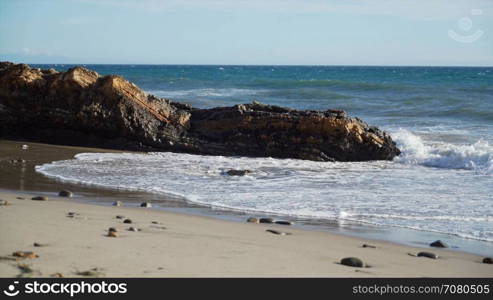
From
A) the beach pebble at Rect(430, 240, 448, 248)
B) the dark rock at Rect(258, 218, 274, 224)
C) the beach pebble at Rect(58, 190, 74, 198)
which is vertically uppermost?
the beach pebble at Rect(430, 240, 448, 248)

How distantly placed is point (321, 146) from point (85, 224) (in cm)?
723

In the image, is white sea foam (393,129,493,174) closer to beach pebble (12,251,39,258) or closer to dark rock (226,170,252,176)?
dark rock (226,170,252,176)

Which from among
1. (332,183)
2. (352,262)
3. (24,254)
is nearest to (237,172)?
(332,183)

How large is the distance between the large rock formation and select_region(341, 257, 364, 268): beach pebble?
735cm

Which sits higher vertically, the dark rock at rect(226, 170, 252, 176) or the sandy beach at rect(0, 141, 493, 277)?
the sandy beach at rect(0, 141, 493, 277)

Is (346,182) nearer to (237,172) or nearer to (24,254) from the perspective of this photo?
(237,172)

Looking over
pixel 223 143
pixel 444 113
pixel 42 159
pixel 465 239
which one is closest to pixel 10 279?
pixel 465 239

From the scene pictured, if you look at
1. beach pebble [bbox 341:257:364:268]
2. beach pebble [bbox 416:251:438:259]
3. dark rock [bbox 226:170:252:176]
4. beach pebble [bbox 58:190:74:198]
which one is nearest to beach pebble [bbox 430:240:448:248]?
beach pebble [bbox 416:251:438:259]

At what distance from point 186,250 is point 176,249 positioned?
0.26ft

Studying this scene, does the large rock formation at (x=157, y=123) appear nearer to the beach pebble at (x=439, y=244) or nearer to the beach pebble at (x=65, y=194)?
the beach pebble at (x=65, y=194)

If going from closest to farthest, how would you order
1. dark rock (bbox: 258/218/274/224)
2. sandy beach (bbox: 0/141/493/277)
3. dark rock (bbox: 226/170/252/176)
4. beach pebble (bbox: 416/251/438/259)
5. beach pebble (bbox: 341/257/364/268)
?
sandy beach (bbox: 0/141/493/277) < beach pebble (bbox: 341/257/364/268) < beach pebble (bbox: 416/251/438/259) < dark rock (bbox: 258/218/274/224) < dark rock (bbox: 226/170/252/176)

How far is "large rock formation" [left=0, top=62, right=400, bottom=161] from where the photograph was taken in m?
12.8

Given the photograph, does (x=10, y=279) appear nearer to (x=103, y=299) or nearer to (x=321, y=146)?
(x=103, y=299)

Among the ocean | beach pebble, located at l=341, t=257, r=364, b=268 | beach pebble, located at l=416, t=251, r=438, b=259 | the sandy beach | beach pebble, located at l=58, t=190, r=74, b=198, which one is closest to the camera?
the sandy beach
